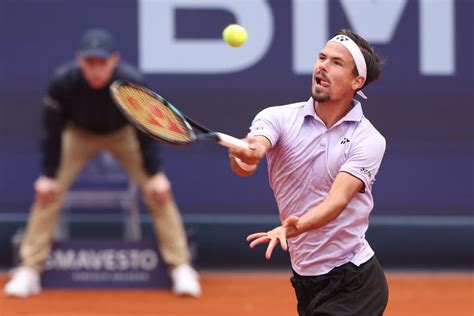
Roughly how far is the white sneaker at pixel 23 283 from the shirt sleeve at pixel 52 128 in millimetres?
629

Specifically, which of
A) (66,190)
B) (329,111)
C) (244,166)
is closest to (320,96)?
(329,111)

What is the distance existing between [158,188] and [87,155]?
526mm

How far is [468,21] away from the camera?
24.1 feet

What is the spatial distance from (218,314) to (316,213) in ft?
9.62

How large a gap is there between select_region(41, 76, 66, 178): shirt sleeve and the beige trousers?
3.9 inches

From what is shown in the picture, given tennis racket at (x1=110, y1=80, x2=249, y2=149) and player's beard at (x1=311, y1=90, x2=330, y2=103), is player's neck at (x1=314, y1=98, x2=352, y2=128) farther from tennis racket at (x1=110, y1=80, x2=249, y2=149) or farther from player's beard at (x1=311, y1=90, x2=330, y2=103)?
tennis racket at (x1=110, y1=80, x2=249, y2=149)

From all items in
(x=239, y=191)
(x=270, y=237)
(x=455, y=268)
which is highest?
(x=270, y=237)

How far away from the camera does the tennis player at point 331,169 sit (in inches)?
145

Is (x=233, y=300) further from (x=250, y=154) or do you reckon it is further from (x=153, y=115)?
(x=250, y=154)

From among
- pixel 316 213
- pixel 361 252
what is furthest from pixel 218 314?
pixel 316 213

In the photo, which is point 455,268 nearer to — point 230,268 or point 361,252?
point 230,268

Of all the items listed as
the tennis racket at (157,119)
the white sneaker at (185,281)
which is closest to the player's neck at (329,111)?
the tennis racket at (157,119)

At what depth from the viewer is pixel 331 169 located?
371 centimetres

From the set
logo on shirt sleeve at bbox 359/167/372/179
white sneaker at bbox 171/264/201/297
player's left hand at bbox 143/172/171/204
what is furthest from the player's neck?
white sneaker at bbox 171/264/201/297
